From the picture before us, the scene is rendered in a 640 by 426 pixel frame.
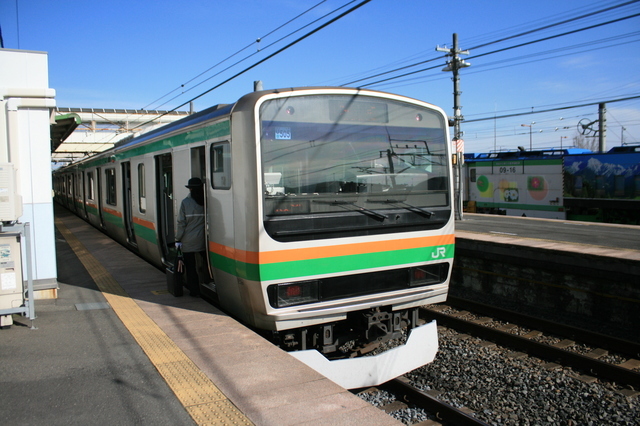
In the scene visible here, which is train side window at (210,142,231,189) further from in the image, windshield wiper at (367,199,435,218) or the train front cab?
windshield wiper at (367,199,435,218)

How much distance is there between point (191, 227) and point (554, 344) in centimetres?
514

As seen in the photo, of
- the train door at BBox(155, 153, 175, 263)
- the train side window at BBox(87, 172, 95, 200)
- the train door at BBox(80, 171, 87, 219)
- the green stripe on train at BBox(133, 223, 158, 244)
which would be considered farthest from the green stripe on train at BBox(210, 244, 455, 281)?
the train door at BBox(80, 171, 87, 219)

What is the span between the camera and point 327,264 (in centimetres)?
496

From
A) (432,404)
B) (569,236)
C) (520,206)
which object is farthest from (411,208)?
(520,206)

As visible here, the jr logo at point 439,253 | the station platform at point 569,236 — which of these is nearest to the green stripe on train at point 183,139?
the jr logo at point 439,253

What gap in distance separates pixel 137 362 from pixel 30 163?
11.5ft

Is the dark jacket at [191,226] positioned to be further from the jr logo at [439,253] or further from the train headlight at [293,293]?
the jr logo at [439,253]

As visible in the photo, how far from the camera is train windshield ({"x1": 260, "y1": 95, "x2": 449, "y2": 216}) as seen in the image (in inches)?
187

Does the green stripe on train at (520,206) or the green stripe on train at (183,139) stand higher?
the green stripe on train at (183,139)

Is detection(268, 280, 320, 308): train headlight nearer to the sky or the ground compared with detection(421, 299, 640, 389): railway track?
nearer to the sky

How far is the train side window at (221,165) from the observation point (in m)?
5.17

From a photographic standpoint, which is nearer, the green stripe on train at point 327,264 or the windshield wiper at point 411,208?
the green stripe on train at point 327,264

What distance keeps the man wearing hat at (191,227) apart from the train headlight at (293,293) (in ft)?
6.49

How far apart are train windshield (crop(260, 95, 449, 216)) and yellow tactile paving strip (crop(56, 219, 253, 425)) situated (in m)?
1.54
